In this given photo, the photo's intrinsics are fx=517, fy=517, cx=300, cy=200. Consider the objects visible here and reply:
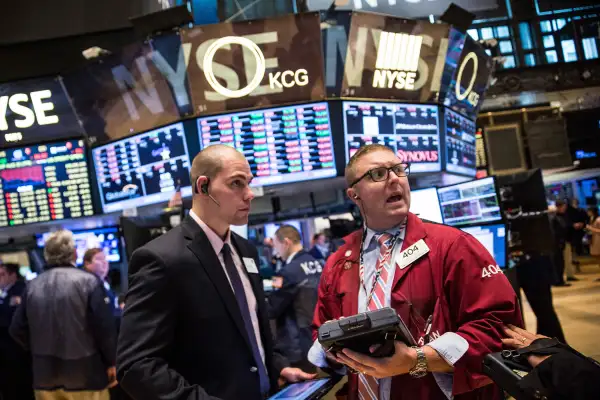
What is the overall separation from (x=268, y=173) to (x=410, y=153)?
1577mm

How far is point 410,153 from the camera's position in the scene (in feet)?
18.3

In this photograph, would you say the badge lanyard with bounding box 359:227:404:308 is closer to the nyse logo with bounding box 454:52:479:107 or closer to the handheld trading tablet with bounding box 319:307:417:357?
the handheld trading tablet with bounding box 319:307:417:357

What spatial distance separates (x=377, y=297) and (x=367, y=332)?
0.45m

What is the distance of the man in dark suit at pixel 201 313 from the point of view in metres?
1.68

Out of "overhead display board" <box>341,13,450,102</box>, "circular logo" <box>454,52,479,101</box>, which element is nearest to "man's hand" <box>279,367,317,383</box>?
"overhead display board" <box>341,13,450,102</box>

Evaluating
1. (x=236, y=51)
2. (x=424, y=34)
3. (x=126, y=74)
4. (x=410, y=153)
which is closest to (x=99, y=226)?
(x=126, y=74)

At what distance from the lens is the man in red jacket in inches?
62.7

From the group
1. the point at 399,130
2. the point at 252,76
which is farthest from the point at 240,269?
the point at 399,130

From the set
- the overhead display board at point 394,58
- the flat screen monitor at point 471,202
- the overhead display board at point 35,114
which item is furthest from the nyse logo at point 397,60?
the overhead display board at point 35,114

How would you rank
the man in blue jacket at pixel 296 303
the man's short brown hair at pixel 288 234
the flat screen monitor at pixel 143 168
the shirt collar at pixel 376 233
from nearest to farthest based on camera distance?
the shirt collar at pixel 376 233 < the man in blue jacket at pixel 296 303 < the man's short brown hair at pixel 288 234 < the flat screen monitor at pixel 143 168

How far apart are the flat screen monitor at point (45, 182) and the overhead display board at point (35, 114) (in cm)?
16

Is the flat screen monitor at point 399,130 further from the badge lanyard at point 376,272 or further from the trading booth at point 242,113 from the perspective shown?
the badge lanyard at point 376,272

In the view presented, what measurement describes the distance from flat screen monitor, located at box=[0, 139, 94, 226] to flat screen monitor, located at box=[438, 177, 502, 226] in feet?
13.0

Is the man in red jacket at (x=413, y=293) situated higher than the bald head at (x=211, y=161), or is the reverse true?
the bald head at (x=211, y=161)
